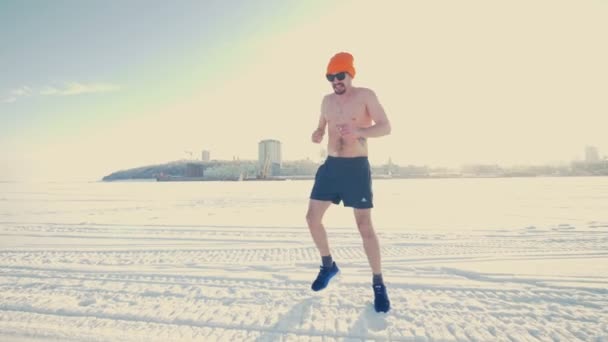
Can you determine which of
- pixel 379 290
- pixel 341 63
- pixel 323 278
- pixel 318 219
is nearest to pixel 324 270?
pixel 323 278

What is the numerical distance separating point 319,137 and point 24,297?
2893 millimetres

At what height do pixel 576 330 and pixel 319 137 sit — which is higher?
pixel 319 137

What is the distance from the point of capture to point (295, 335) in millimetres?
2029

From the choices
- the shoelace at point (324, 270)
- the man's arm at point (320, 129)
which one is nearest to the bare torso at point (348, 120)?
the man's arm at point (320, 129)

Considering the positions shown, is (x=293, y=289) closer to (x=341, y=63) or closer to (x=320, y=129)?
(x=320, y=129)

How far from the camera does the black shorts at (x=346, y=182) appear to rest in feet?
8.55

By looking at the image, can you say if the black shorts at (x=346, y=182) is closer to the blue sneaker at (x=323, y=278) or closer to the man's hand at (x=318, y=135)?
the man's hand at (x=318, y=135)

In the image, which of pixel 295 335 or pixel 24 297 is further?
pixel 24 297

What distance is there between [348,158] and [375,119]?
387 mm

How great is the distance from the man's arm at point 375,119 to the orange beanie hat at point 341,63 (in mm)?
254

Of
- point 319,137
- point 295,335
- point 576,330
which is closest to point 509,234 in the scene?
point 576,330

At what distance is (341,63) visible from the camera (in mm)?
2676

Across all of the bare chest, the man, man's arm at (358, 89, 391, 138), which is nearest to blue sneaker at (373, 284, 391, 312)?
the man

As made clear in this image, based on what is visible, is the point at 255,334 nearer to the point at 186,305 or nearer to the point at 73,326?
the point at 186,305
